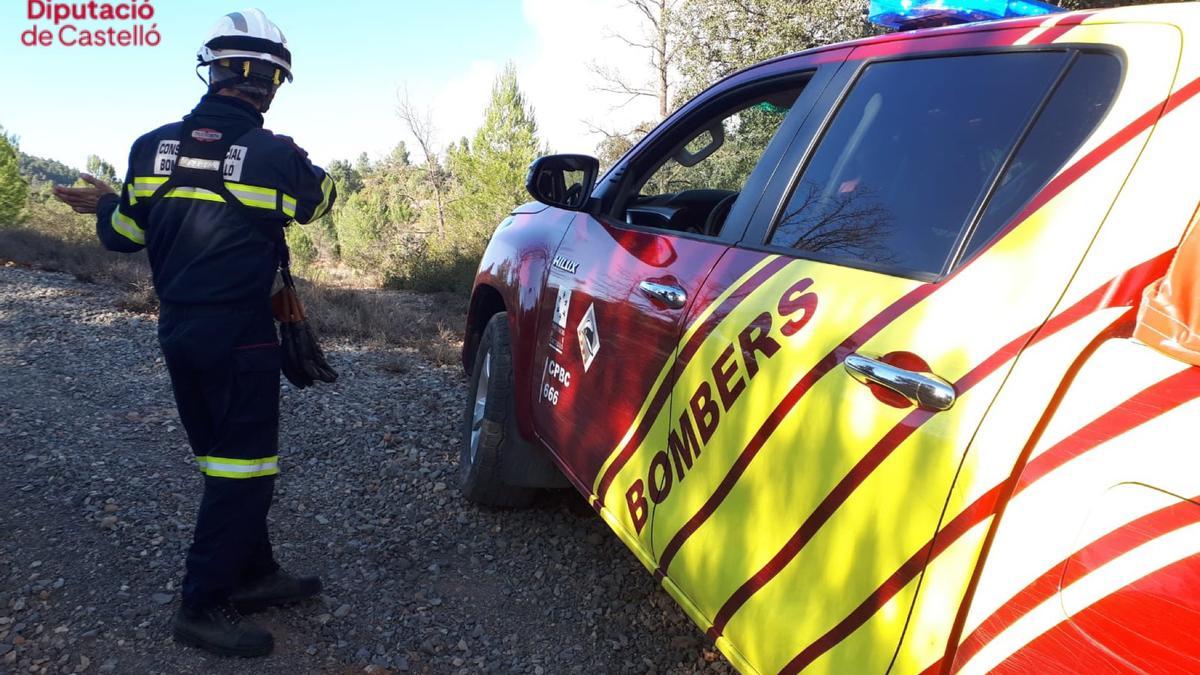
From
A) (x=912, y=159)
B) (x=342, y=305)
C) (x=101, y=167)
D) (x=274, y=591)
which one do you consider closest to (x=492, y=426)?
(x=274, y=591)

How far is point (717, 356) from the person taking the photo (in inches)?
71.2

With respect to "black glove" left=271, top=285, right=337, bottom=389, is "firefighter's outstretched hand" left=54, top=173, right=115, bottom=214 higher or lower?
higher

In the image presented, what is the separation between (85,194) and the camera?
2.65 m

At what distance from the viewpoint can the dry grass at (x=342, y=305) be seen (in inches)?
299

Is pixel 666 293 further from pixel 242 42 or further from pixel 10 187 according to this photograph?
pixel 10 187

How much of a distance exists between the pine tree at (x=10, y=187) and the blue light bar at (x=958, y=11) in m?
30.8

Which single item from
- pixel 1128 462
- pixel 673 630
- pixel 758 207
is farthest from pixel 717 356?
pixel 673 630

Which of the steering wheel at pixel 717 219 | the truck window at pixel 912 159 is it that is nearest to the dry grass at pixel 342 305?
the steering wheel at pixel 717 219

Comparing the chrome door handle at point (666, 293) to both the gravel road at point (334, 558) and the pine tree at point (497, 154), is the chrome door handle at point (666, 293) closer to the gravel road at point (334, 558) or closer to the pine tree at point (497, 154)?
the gravel road at point (334, 558)

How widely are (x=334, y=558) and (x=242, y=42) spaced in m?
2.05

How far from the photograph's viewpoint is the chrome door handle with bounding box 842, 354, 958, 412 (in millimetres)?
1244

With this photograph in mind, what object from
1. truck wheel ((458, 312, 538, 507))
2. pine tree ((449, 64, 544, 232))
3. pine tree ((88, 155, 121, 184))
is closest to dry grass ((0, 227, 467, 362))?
truck wheel ((458, 312, 538, 507))

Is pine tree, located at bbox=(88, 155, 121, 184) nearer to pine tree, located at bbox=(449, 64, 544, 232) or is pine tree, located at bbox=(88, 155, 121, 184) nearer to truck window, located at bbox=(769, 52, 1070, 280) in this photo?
pine tree, located at bbox=(449, 64, 544, 232)

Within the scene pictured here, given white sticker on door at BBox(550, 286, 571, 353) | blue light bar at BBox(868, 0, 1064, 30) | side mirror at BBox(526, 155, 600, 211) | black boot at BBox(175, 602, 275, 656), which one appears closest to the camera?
blue light bar at BBox(868, 0, 1064, 30)
